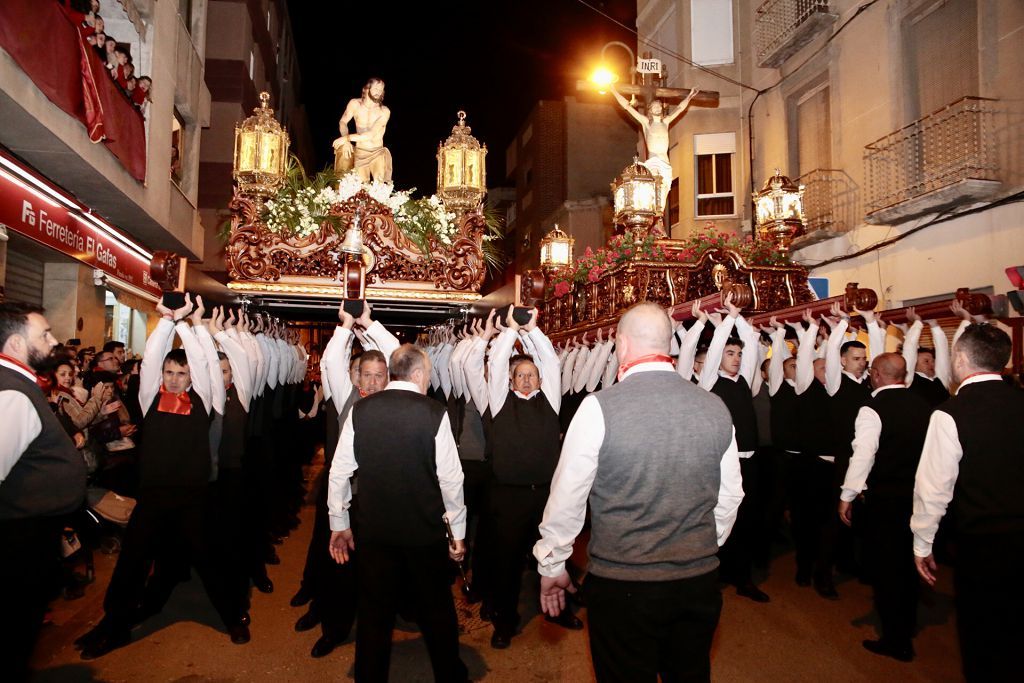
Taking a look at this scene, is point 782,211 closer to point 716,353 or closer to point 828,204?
point 716,353

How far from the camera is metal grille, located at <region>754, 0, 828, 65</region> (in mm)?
12297

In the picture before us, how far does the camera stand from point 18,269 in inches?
372

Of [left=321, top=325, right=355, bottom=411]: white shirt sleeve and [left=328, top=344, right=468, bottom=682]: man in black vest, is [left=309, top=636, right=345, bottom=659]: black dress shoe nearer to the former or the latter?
[left=328, top=344, right=468, bottom=682]: man in black vest

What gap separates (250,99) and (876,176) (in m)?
15.9

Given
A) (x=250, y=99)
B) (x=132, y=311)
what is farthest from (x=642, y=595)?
(x=250, y=99)

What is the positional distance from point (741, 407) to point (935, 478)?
2262mm

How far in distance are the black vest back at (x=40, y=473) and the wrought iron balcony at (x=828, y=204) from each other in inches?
459

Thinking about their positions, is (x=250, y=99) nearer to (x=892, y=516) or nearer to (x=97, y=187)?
(x=97, y=187)

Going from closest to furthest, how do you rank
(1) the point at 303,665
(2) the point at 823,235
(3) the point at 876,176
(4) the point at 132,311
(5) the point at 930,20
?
(1) the point at 303,665 → (5) the point at 930,20 → (3) the point at 876,176 → (2) the point at 823,235 → (4) the point at 132,311

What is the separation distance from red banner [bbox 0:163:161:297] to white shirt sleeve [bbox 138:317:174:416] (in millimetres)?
4558

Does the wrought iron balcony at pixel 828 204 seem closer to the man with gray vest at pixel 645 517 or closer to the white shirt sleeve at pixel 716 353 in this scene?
the white shirt sleeve at pixel 716 353

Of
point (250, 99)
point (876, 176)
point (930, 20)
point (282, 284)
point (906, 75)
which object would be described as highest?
point (250, 99)

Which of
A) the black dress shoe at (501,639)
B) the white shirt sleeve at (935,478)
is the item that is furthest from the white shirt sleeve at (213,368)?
the white shirt sleeve at (935,478)

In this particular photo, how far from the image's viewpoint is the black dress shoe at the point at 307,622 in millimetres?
4785
